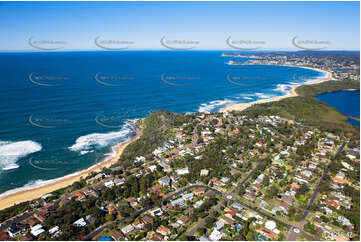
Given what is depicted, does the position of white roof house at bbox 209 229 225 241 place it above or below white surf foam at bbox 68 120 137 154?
above

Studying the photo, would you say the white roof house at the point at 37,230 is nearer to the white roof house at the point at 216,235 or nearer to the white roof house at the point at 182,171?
the white roof house at the point at 216,235

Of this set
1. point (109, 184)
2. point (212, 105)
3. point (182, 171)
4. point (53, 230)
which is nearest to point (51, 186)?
point (109, 184)

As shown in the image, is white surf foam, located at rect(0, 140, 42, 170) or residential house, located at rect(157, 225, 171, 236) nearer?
residential house, located at rect(157, 225, 171, 236)

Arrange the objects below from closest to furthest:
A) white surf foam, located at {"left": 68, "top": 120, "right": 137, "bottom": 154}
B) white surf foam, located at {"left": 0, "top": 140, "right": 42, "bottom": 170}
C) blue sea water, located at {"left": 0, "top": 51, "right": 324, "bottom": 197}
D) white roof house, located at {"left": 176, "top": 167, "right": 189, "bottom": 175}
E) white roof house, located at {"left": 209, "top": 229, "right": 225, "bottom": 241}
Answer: white roof house, located at {"left": 209, "top": 229, "right": 225, "bottom": 241} < white roof house, located at {"left": 176, "top": 167, "right": 189, "bottom": 175} < white surf foam, located at {"left": 0, "top": 140, "right": 42, "bottom": 170} < blue sea water, located at {"left": 0, "top": 51, "right": 324, "bottom": 197} < white surf foam, located at {"left": 68, "top": 120, "right": 137, "bottom": 154}

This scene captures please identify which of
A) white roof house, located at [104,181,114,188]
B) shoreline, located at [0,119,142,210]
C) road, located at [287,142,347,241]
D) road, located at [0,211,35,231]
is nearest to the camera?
road, located at [287,142,347,241]

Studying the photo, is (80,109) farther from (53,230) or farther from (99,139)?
(53,230)

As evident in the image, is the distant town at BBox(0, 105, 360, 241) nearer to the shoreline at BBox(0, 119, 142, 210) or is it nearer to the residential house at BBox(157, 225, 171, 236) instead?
the residential house at BBox(157, 225, 171, 236)

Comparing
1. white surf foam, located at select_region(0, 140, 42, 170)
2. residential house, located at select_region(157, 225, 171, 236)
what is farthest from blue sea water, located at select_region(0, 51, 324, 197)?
residential house, located at select_region(157, 225, 171, 236)

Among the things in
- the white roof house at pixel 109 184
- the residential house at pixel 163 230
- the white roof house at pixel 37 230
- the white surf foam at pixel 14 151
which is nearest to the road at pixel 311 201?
the residential house at pixel 163 230
